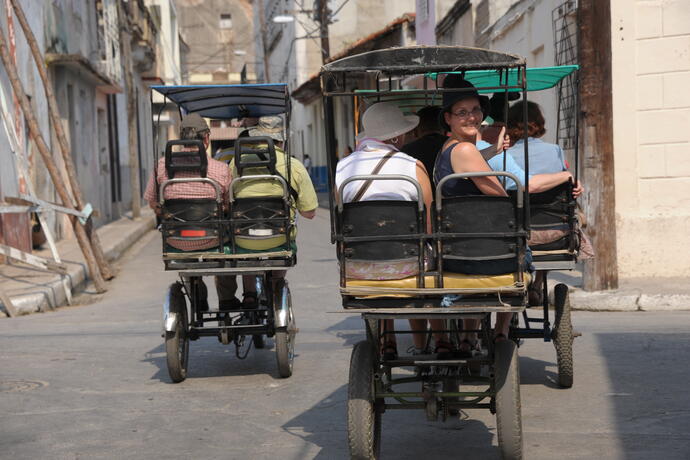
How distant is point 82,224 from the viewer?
43.6ft

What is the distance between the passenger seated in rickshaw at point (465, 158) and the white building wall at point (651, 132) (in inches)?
262

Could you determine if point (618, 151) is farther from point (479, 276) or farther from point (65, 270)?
point (479, 276)

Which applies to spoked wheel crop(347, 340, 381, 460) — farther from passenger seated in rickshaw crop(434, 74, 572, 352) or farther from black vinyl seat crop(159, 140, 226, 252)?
black vinyl seat crop(159, 140, 226, 252)

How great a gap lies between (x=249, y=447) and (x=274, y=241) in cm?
199

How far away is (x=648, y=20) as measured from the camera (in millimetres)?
11641

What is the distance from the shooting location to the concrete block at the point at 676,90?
38.2 feet

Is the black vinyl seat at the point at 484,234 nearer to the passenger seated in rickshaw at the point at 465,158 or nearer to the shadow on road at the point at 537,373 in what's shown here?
the passenger seated in rickshaw at the point at 465,158

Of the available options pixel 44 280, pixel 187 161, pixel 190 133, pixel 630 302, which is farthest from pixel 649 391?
pixel 44 280

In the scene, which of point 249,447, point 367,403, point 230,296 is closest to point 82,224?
Answer: point 230,296

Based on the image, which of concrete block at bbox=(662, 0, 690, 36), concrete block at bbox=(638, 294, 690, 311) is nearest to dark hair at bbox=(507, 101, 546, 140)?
concrete block at bbox=(638, 294, 690, 311)

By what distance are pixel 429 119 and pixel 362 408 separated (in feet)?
6.33

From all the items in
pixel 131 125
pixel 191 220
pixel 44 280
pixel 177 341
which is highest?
pixel 131 125

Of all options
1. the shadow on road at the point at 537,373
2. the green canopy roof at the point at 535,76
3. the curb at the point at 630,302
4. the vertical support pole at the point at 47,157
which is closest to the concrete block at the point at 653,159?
the curb at the point at 630,302

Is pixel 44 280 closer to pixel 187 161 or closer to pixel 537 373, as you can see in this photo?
pixel 187 161
